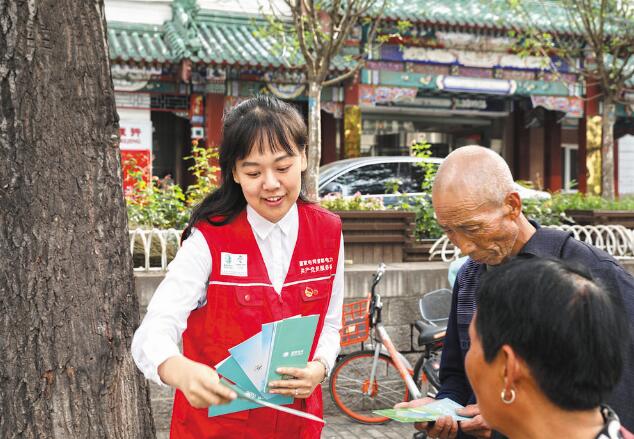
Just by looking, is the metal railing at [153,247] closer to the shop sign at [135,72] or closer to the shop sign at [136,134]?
the shop sign at [135,72]

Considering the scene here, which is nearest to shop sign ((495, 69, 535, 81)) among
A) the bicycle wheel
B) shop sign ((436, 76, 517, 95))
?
shop sign ((436, 76, 517, 95))

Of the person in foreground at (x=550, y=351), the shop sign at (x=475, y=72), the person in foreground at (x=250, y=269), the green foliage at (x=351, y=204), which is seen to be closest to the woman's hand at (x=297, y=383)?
the person in foreground at (x=250, y=269)

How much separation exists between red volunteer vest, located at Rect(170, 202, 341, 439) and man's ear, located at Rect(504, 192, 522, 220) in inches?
23.1

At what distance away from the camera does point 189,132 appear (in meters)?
14.9

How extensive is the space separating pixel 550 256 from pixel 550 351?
603 millimetres

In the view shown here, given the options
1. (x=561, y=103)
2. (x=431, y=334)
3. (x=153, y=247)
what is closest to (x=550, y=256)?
(x=431, y=334)

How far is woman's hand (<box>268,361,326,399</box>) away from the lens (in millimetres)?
2026

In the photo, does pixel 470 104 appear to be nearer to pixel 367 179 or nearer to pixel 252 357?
pixel 367 179

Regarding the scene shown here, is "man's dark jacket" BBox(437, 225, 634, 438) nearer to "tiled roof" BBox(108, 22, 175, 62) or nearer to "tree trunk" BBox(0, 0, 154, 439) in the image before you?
"tree trunk" BBox(0, 0, 154, 439)

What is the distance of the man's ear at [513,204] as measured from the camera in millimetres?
2088

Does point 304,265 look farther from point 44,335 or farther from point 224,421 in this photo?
point 44,335

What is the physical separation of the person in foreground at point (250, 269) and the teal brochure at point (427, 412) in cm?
29

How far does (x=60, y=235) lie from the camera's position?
2539mm

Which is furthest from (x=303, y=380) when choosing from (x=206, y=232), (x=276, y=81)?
(x=276, y=81)
